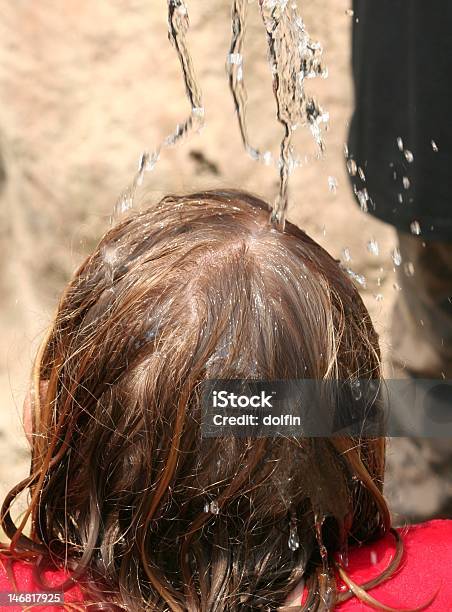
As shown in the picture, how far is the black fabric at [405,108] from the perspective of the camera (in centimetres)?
158

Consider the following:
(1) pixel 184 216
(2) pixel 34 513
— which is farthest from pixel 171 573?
(1) pixel 184 216

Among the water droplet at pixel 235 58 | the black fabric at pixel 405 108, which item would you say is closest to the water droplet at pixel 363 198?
the black fabric at pixel 405 108

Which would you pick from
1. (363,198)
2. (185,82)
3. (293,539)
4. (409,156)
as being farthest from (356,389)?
(185,82)

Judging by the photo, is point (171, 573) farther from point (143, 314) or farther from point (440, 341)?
point (440, 341)

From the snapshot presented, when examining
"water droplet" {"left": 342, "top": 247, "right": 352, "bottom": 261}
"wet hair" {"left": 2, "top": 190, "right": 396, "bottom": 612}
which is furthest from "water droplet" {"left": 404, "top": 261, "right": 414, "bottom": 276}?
"wet hair" {"left": 2, "top": 190, "right": 396, "bottom": 612}

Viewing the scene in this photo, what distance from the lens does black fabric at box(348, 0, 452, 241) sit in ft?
5.19

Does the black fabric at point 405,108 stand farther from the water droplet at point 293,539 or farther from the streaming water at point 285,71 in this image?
the water droplet at point 293,539

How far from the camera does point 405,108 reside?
170cm

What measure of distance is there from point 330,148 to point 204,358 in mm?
1218

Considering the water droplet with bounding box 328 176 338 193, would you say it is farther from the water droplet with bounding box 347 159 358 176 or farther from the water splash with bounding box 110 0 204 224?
the water splash with bounding box 110 0 204 224

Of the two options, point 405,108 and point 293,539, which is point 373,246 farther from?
point 293,539

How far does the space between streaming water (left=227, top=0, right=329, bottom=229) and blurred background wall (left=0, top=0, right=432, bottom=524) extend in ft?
0.08

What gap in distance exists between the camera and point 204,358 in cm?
86

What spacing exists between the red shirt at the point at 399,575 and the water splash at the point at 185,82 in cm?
104
